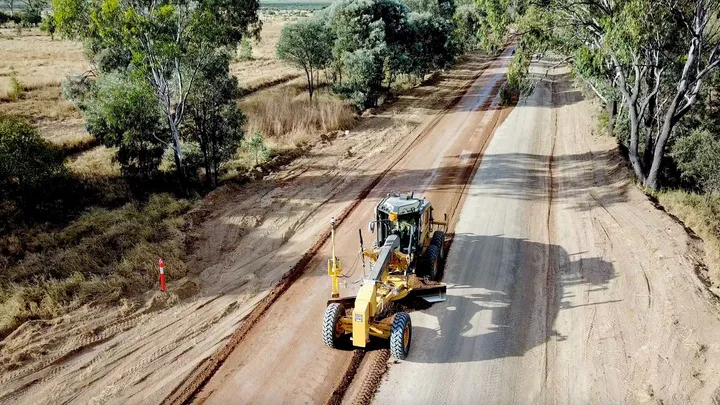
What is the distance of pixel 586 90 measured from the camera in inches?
1323

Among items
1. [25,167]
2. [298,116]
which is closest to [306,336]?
[25,167]

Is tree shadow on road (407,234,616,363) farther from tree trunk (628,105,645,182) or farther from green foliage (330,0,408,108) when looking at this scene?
green foliage (330,0,408,108)

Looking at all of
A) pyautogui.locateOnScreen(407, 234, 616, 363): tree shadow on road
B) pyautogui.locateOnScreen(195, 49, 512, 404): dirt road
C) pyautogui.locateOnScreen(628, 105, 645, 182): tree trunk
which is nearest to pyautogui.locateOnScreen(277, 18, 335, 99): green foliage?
pyautogui.locateOnScreen(195, 49, 512, 404): dirt road

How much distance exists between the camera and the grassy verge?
12141mm

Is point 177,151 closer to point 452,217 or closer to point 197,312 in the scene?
point 197,312

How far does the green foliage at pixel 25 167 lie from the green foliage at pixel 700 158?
24.9 metres

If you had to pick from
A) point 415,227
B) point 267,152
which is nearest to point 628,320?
point 415,227

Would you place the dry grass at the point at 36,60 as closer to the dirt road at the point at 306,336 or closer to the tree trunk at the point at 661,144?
the dirt road at the point at 306,336

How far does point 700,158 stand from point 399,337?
61.4 feet

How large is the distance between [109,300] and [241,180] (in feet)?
31.8

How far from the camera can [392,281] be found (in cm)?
1149

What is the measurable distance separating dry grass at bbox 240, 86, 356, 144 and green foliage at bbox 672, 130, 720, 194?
1706 cm

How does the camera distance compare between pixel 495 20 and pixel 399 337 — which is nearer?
pixel 399 337

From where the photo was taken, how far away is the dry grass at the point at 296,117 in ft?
93.2
